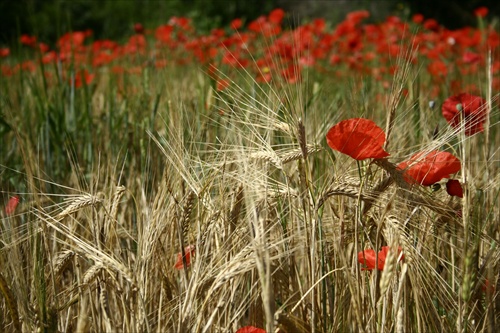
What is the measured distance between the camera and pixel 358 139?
1.18 metres

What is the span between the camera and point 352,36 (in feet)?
13.9

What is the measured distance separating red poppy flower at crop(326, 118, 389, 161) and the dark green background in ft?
22.2

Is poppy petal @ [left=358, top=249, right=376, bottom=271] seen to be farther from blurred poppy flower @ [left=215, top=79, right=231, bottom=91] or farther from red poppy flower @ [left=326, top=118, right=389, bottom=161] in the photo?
blurred poppy flower @ [left=215, top=79, right=231, bottom=91]

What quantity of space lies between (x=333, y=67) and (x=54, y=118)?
2.38m

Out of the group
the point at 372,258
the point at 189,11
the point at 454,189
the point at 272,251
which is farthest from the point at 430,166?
the point at 189,11

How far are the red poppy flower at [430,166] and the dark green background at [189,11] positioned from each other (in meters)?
6.69

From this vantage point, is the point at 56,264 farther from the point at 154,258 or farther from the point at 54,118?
the point at 54,118

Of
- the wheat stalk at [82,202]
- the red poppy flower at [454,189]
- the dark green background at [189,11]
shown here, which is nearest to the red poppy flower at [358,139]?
the red poppy flower at [454,189]

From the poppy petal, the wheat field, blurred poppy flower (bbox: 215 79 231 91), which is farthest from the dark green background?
the poppy petal

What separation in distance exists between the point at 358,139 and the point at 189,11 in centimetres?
753

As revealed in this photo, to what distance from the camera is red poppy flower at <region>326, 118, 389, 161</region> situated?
117 cm

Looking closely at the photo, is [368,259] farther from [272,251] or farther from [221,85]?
[221,85]

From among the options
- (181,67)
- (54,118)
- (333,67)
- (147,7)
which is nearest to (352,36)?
(333,67)

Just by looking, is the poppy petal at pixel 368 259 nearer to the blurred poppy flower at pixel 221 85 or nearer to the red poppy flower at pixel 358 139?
the red poppy flower at pixel 358 139
